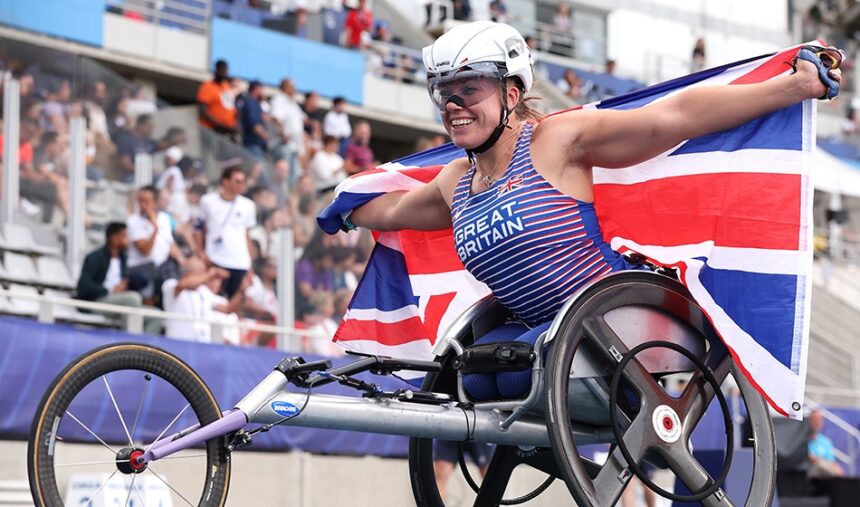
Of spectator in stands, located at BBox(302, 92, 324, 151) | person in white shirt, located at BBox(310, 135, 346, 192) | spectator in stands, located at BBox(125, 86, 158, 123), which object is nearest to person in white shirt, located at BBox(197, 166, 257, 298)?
spectator in stands, located at BBox(125, 86, 158, 123)

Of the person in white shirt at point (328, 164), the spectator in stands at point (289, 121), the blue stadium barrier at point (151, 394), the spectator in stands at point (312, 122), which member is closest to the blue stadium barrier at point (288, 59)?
the spectator in stands at point (312, 122)

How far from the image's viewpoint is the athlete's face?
4656 millimetres

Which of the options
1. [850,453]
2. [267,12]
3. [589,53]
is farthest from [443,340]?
[589,53]

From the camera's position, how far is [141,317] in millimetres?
9008

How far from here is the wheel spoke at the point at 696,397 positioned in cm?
465

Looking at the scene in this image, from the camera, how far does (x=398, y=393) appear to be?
4.38 metres

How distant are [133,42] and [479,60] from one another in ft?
39.2

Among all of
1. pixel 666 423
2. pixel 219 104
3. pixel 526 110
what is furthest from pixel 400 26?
pixel 666 423

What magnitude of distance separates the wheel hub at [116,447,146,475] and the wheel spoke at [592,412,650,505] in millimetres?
1386

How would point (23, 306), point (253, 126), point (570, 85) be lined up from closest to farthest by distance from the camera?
point (23, 306), point (253, 126), point (570, 85)

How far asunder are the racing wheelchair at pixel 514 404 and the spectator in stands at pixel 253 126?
763 centimetres

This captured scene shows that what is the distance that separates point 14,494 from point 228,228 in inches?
132

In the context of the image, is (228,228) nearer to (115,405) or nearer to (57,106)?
(57,106)

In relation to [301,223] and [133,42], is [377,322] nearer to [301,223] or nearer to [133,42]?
[301,223]
